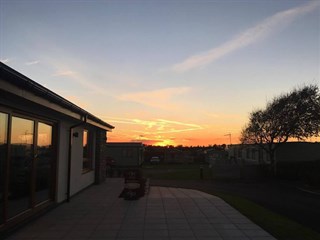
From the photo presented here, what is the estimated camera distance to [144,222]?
9.26m

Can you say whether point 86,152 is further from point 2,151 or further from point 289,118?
point 289,118

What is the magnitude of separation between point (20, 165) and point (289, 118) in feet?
82.2

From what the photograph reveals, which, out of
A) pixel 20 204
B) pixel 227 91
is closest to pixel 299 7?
pixel 227 91

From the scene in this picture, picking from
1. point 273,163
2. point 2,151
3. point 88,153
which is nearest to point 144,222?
point 2,151

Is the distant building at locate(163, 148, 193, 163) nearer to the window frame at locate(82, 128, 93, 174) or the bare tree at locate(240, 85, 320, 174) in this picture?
the bare tree at locate(240, 85, 320, 174)

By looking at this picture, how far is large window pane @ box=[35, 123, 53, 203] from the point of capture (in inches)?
385

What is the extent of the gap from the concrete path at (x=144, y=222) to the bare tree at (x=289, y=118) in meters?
19.0

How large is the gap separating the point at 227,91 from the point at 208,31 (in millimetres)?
5560

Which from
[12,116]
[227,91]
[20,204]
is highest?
[227,91]

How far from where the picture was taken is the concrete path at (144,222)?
7945mm

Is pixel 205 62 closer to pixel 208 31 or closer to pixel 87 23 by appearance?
pixel 208 31

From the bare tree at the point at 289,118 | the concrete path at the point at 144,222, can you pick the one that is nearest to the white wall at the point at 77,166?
the concrete path at the point at 144,222

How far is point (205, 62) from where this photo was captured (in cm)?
1620

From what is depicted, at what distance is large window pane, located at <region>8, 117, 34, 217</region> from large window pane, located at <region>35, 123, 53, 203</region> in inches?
23.5
